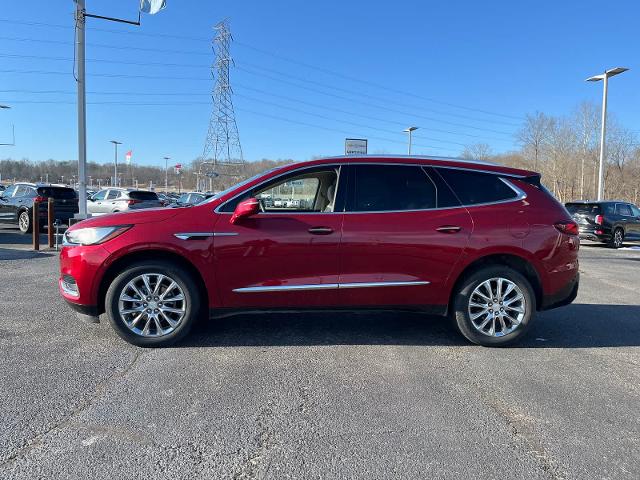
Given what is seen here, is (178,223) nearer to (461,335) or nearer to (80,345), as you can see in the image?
(80,345)

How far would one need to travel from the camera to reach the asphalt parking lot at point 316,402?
2.63m

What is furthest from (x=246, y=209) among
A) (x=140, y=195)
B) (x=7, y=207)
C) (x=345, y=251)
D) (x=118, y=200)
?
(x=118, y=200)

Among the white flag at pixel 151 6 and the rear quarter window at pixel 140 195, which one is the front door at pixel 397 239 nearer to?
the white flag at pixel 151 6

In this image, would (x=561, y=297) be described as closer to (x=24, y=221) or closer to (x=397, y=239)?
(x=397, y=239)

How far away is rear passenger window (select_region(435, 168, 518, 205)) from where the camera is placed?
183 inches

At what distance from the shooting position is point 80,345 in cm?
445

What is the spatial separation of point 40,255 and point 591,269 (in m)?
12.1

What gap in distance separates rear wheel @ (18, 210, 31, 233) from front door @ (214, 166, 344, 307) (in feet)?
45.0

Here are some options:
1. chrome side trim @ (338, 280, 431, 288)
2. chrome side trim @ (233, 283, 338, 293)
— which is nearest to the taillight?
chrome side trim @ (338, 280, 431, 288)

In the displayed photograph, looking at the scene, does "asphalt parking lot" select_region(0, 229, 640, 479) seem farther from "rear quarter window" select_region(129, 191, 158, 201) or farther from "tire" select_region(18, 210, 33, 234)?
"rear quarter window" select_region(129, 191, 158, 201)

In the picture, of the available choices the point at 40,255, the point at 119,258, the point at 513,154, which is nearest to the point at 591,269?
the point at 119,258

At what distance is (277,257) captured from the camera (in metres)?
4.34

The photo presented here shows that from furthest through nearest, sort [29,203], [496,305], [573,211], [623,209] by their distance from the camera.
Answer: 1. [573,211]
2. [623,209]
3. [29,203]
4. [496,305]

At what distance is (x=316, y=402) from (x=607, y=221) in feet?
52.6
